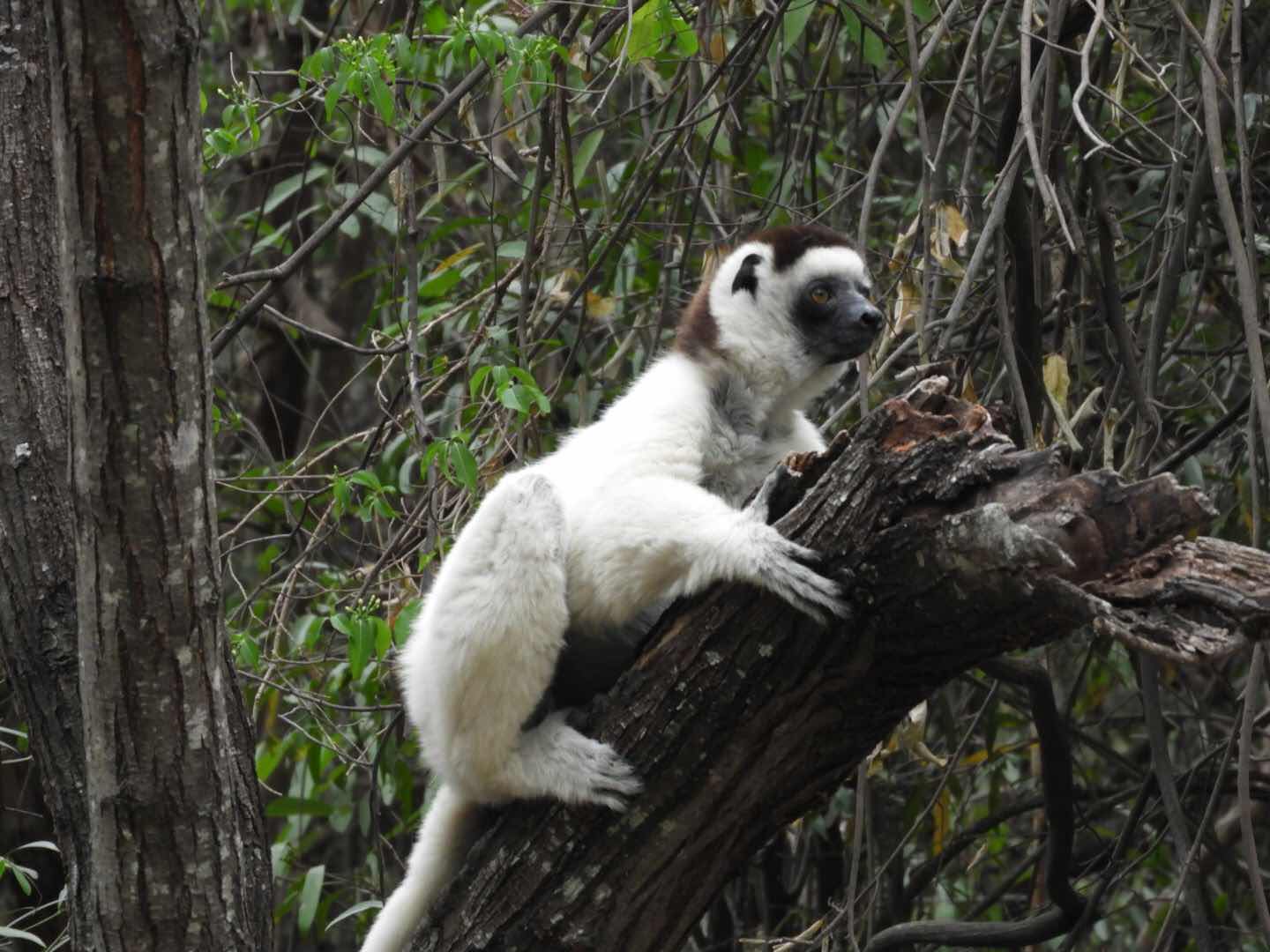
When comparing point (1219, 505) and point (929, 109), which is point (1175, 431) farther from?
point (929, 109)

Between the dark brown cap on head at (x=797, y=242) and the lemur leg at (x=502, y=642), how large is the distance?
1192mm

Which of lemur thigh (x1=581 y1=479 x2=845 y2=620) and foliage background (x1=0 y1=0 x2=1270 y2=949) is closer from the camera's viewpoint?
lemur thigh (x1=581 y1=479 x2=845 y2=620)

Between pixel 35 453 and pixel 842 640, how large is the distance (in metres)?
1.92

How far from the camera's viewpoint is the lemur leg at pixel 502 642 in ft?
10.5

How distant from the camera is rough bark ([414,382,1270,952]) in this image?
238cm

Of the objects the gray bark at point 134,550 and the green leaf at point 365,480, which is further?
the green leaf at point 365,480

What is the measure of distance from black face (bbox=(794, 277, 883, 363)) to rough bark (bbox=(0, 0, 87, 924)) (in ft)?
6.42

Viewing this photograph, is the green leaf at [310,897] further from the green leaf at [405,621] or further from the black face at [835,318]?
the black face at [835,318]

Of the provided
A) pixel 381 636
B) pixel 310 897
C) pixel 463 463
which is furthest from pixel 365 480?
pixel 310 897

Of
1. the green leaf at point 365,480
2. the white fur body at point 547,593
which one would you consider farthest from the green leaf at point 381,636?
the green leaf at point 365,480

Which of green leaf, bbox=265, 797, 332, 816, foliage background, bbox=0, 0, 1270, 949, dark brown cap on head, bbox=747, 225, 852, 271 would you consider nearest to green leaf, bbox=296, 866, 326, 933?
foliage background, bbox=0, 0, 1270, 949

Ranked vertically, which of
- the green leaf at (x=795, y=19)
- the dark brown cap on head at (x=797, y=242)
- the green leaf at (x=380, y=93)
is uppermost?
the green leaf at (x=795, y=19)

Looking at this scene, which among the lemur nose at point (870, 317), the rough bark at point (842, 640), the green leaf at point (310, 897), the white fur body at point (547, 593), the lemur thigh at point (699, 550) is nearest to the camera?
the rough bark at point (842, 640)

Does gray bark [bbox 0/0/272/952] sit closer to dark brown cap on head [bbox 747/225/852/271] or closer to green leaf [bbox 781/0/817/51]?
dark brown cap on head [bbox 747/225/852/271]
